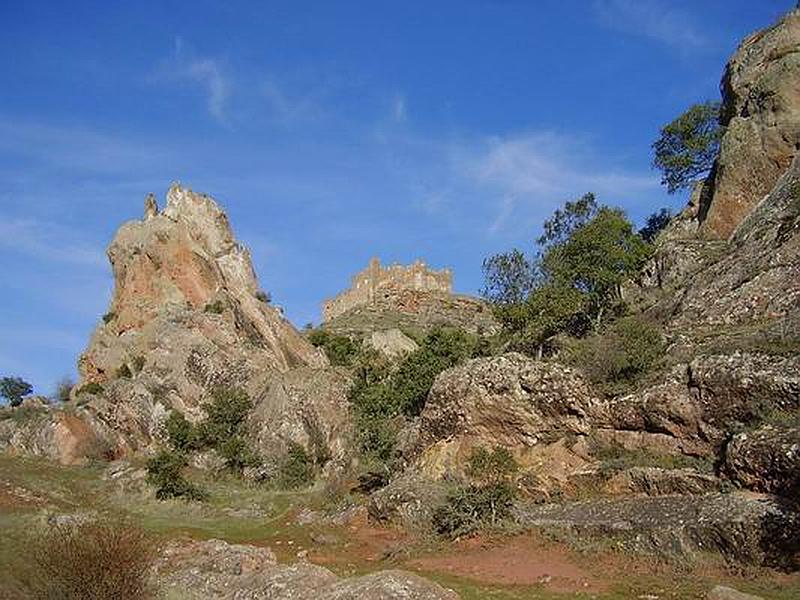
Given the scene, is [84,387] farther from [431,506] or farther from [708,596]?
[708,596]

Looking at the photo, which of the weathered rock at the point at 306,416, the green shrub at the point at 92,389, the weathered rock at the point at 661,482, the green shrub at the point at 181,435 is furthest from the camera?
the green shrub at the point at 92,389

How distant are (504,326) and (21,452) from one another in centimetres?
2886

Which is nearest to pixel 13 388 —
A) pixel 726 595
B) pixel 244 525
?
pixel 244 525

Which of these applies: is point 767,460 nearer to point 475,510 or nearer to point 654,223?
point 475,510

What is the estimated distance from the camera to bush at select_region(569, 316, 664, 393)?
2938cm

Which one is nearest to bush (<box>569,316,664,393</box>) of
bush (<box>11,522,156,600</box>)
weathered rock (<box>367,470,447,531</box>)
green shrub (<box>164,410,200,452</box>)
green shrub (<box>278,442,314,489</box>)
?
weathered rock (<box>367,470,447,531</box>)

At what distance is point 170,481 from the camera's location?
37.6 meters

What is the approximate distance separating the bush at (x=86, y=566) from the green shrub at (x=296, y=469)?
95.9ft

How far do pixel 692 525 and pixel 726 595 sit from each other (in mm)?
5161

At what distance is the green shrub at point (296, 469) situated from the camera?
4147 cm

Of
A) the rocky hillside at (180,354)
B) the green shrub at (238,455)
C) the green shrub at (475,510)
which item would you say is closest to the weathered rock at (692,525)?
the green shrub at (475,510)

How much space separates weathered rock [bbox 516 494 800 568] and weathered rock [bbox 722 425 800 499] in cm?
54

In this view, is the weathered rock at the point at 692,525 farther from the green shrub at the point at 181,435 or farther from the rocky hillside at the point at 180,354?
the green shrub at the point at 181,435

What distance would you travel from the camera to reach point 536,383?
3038 centimetres
